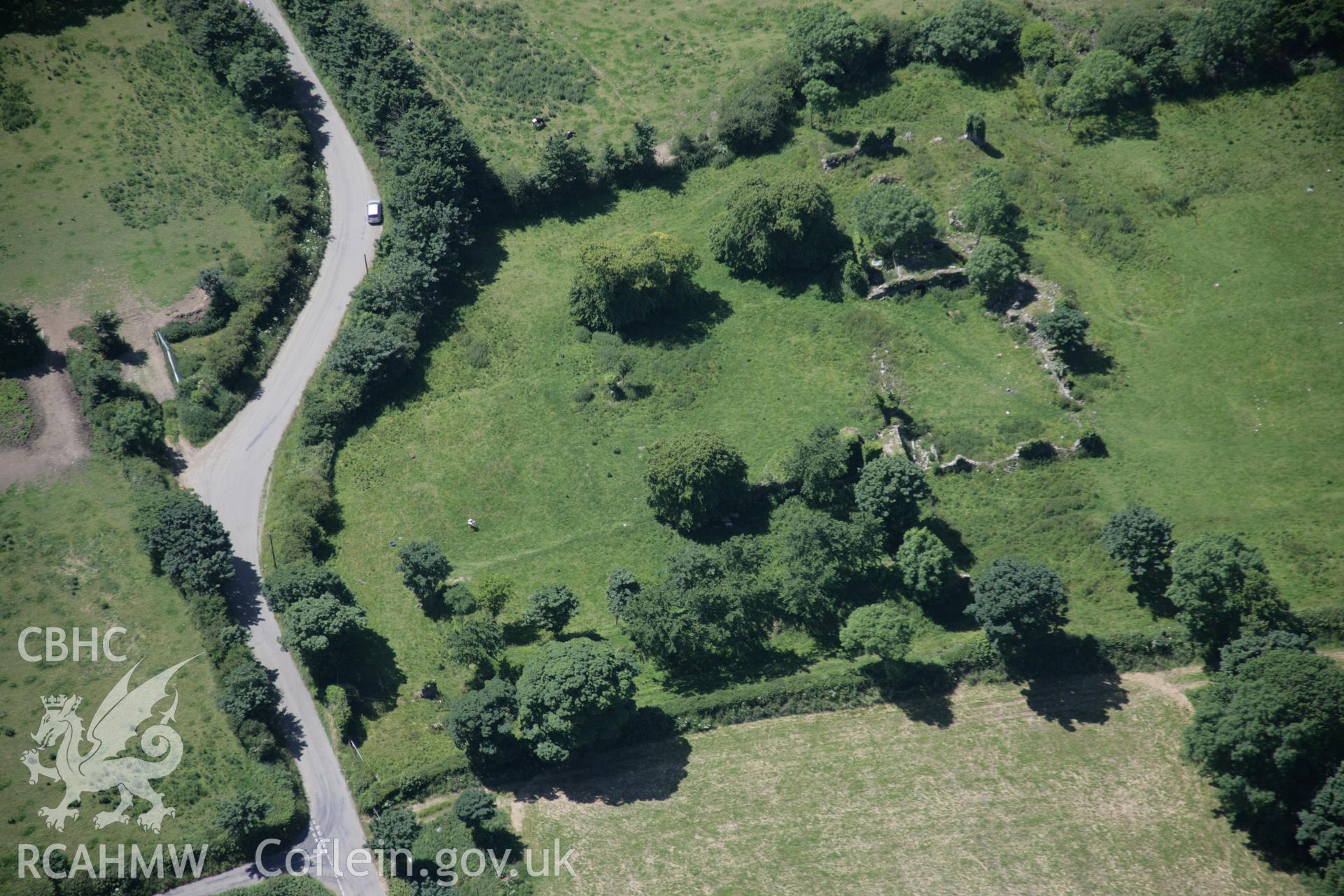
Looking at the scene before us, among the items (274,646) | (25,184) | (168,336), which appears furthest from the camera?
(25,184)

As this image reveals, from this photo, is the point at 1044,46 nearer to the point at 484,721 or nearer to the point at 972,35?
the point at 972,35

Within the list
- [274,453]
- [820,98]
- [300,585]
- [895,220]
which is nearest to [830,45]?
[820,98]

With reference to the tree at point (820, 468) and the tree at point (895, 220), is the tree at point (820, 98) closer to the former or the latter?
the tree at point (895, 220)

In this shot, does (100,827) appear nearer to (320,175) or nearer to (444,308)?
(444,308)

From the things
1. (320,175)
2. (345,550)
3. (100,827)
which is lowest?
(100,827)

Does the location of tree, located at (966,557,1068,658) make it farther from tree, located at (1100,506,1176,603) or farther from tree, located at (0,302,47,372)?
tree, located at (0,302,47,372)

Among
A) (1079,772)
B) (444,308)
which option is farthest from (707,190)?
(1079,772)

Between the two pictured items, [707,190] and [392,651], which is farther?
[707,190]

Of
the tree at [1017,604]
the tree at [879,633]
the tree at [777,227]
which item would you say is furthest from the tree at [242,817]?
the tree at [777,227]
